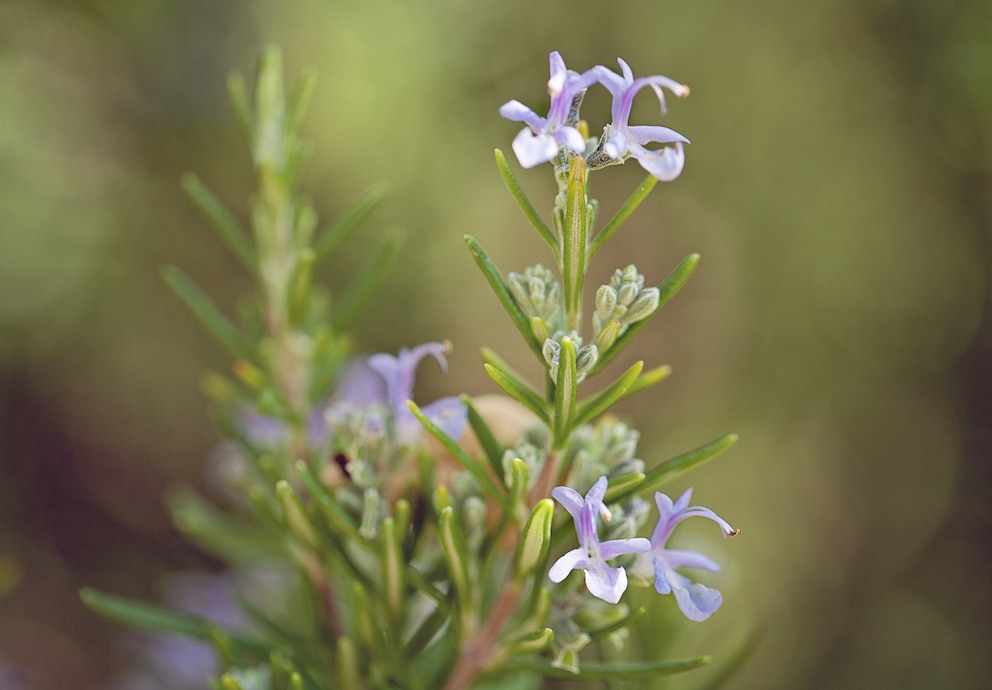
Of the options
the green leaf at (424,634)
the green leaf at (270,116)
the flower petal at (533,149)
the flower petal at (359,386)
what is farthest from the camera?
the flower petal at (359,386)

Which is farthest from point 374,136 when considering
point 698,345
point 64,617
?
point 64,617

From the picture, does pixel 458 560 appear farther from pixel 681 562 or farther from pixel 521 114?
pixel 521 114

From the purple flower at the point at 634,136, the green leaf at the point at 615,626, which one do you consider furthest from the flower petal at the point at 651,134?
the green leaf at the point at 615,626

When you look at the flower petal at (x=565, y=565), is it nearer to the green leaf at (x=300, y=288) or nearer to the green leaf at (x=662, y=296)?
the green leaf at (x=662, y=296)

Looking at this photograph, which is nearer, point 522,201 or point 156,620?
point 522,201

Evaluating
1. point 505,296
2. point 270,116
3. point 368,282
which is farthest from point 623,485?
point 270,116

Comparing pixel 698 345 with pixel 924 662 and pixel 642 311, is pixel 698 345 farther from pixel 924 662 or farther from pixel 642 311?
pixel 642 311
